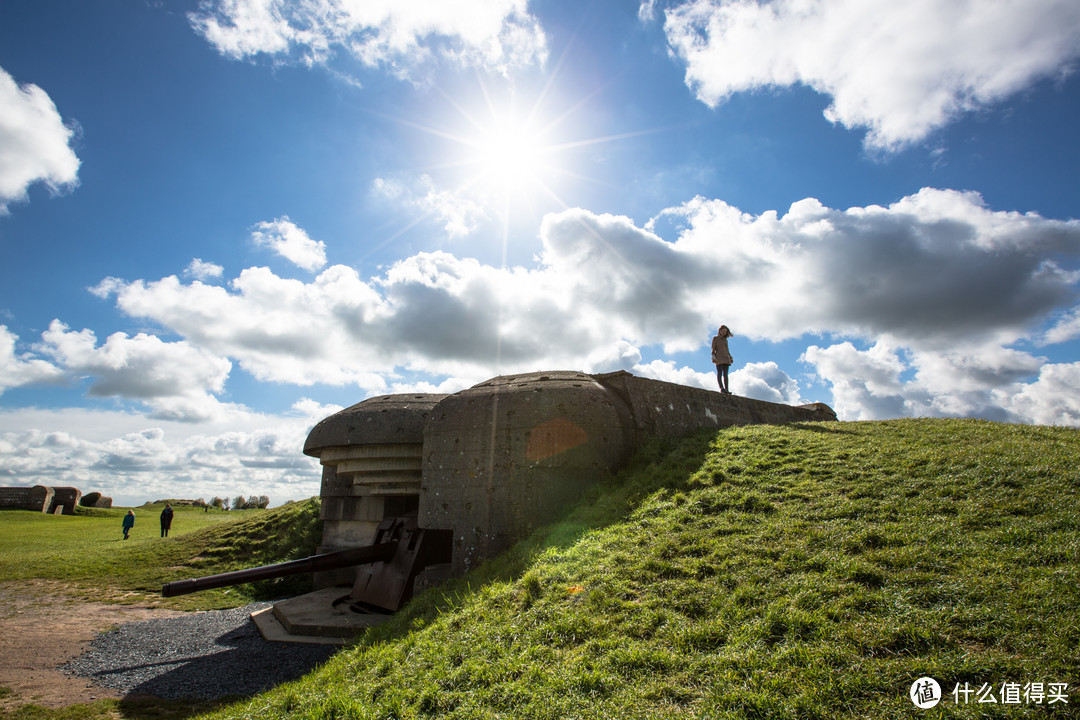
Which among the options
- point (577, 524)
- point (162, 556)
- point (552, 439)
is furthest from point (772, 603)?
point (162, 556)

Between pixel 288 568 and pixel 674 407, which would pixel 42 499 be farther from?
pixel 674 407

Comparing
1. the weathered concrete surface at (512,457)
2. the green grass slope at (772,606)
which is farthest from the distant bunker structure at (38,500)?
the green grass slope at (772,606)

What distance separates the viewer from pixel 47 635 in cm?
903

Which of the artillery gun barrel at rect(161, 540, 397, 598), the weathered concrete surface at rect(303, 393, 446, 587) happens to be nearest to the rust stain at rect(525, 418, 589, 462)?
the artillery gun barrel at rect(161, 540, 397, 598)

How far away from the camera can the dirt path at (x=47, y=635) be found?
650 cm

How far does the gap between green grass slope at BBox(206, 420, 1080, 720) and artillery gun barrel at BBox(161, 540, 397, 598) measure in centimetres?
234

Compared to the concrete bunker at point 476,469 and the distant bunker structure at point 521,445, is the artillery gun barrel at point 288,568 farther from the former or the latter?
the distant bunker structure at point 521,445

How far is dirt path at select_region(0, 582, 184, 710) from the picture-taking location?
6496mm

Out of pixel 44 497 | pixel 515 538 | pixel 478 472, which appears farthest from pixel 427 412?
pixel 44 497

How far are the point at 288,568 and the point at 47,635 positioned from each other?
4560 mm

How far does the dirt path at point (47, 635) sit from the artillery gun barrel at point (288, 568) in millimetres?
1304

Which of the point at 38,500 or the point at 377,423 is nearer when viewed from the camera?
the point at 377,423

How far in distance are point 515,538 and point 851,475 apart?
422 centimetres

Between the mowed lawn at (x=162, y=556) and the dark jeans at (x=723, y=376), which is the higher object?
the dark jeans at (x=723, y=376)
